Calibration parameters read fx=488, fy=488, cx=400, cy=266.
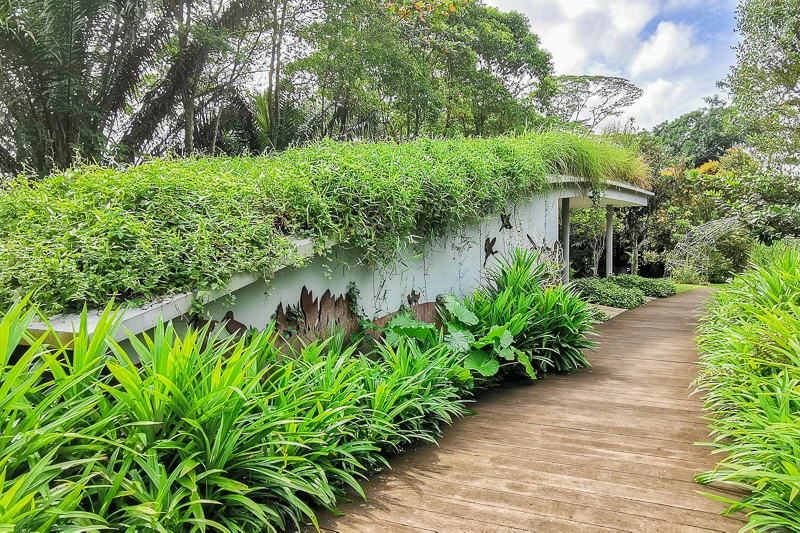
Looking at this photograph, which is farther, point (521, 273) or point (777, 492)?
point (521, 273)

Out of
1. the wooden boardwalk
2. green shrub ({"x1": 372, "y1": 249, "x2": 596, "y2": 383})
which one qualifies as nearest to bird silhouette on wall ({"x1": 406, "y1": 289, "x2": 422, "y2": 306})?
green shrub ({"x1": 372, "y1": 249, "x2": 596, "y2": 383})

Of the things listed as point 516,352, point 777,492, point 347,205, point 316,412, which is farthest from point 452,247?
point 777,492

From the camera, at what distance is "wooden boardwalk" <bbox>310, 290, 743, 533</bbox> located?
224 centimetres

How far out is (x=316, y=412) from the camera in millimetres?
2631

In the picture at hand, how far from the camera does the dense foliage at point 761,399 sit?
204cm

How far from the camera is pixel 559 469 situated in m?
2.78

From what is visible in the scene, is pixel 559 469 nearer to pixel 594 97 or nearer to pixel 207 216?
pixel 207 216

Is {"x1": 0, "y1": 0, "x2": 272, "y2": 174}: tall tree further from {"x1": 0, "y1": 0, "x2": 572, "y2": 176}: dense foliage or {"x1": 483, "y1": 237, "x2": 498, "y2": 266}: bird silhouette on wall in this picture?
{"x1": 483, "y1": 237, "x2": 498, "y2": 266}: bird silhouette on wall

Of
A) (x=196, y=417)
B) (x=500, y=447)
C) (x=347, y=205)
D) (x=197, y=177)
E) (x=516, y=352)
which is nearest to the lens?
(x=196, y=417)

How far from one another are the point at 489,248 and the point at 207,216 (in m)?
3.78

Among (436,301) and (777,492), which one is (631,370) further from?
(777,492)

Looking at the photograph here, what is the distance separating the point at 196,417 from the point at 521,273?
4.16m

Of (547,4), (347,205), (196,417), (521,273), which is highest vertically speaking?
(547,4)

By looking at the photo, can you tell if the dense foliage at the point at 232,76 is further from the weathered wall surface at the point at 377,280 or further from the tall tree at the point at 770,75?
the tall tree at the point at 770,75
